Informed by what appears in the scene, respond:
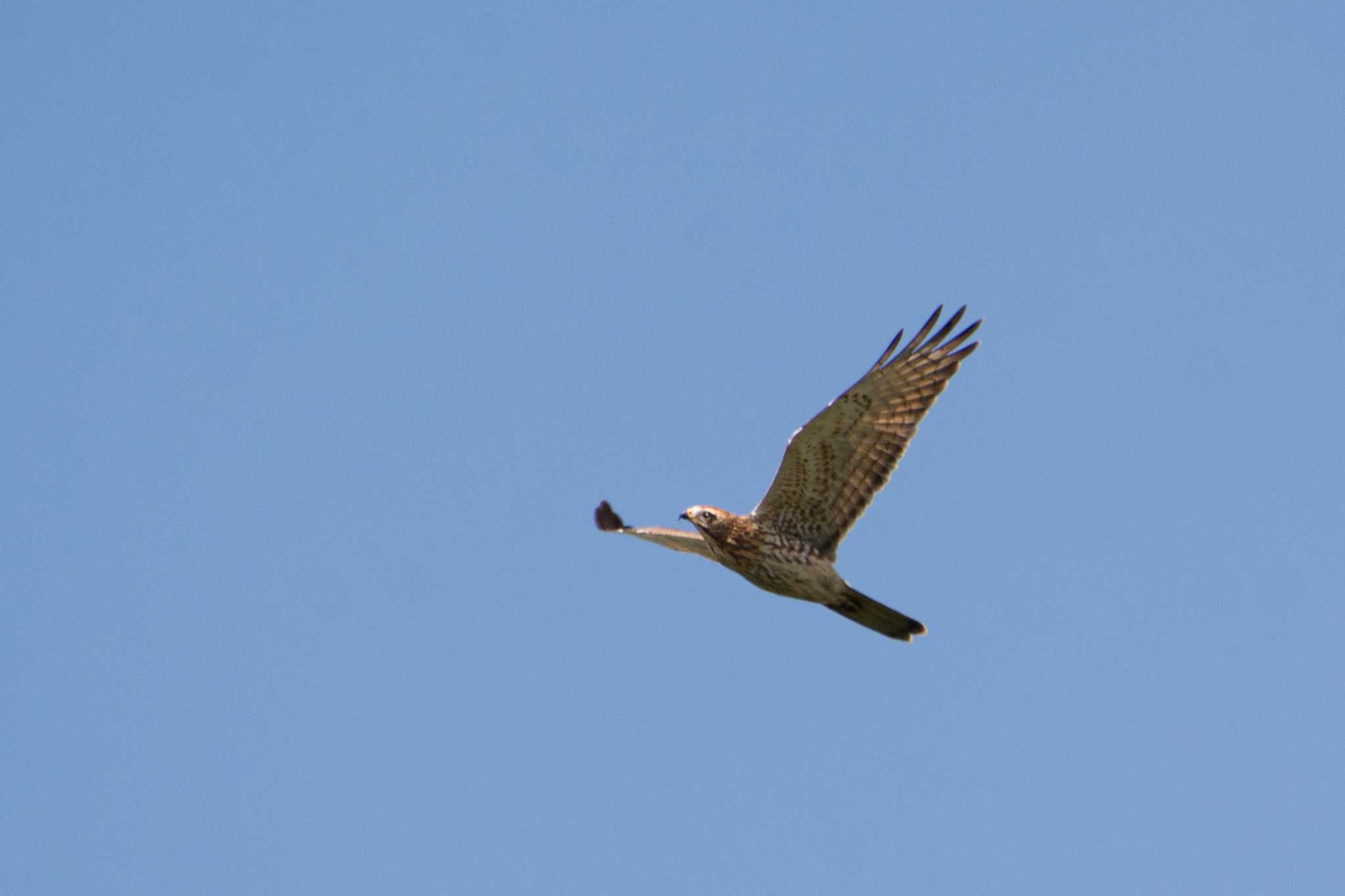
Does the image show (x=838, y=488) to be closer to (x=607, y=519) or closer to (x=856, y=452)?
(x=856, y=452)

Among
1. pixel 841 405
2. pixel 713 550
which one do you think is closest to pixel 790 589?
pixel 713 550

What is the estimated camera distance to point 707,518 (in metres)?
11.1

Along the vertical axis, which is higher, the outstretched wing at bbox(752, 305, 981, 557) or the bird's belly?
the outstretched wing at bbox(752, 305, 981, 557)

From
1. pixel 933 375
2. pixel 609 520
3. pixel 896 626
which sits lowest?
pixel 896 626

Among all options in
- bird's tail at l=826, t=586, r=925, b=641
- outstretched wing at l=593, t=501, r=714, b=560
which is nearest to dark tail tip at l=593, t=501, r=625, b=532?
outstretched wing at l=593, t=501, r=714, b=560

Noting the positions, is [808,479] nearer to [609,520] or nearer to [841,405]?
[841,405]

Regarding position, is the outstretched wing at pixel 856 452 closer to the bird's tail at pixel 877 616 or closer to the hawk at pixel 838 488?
the hawk at pixel 838 488

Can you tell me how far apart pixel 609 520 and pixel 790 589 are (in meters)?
1.80

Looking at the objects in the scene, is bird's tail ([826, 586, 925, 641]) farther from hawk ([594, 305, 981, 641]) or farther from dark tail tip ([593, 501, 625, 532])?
dark tail tip ([593, 501, 625, 532])

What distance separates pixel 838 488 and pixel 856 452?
0.35 meters

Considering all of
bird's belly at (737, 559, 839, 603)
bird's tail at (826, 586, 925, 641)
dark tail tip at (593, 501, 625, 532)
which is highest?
dark tail tip at (593, 501, 625, 532)

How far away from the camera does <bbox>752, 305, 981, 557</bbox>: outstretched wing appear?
1099 cm

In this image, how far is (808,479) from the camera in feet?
36.4

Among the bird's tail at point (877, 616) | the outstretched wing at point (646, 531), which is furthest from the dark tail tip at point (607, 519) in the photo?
the bird's tail at point (877, 616)
